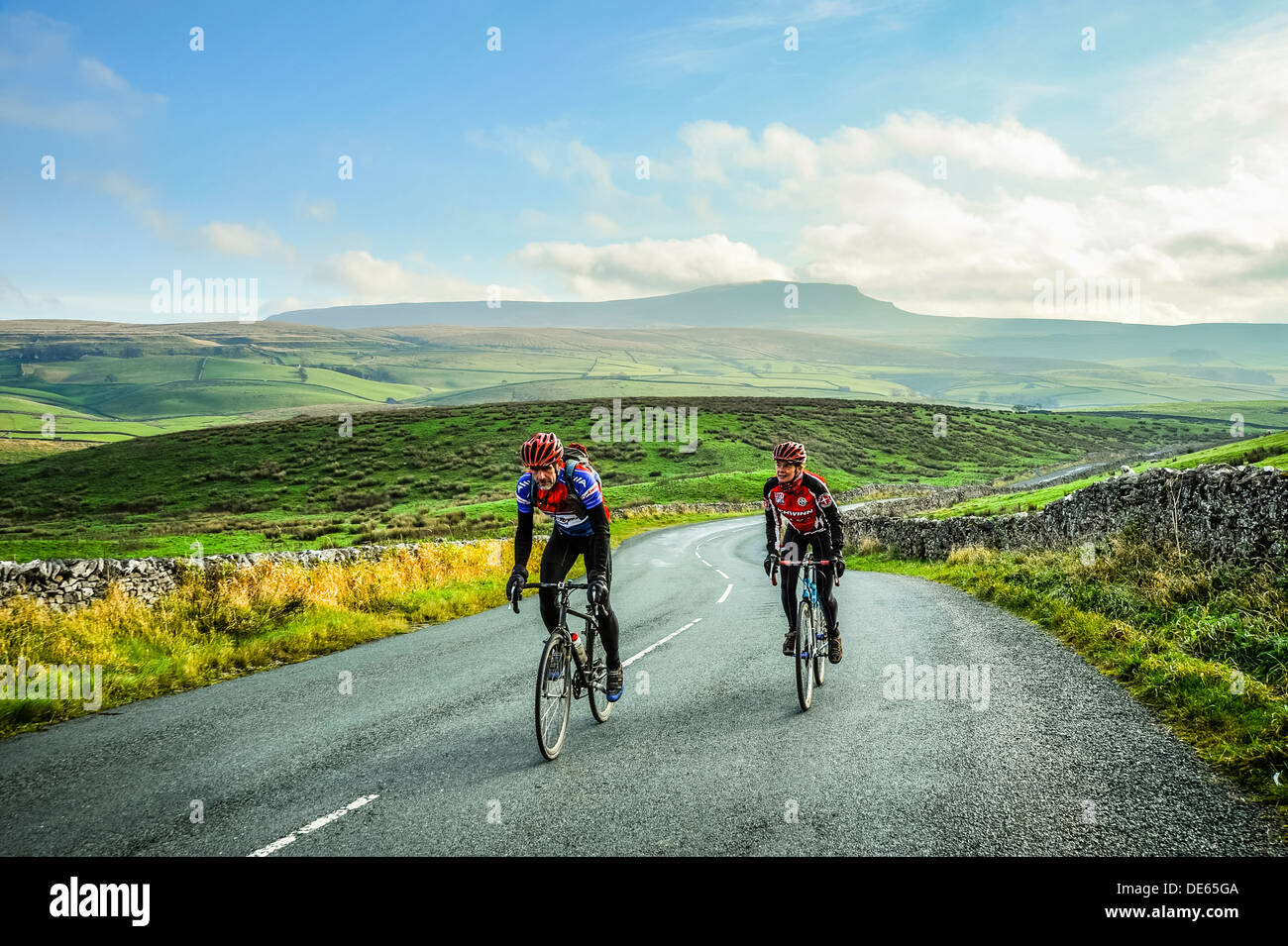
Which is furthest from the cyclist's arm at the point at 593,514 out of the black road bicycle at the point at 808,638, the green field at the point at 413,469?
the green field at the point at 413,469

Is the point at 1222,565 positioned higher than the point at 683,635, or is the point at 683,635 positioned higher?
the point at 1222,565

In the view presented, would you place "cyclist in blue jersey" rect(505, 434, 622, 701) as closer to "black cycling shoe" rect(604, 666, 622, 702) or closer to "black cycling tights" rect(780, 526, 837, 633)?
"black cycling shoe" rect(604, 666, 622, 702)

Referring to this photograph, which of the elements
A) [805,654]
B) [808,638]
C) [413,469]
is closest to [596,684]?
[805,654]

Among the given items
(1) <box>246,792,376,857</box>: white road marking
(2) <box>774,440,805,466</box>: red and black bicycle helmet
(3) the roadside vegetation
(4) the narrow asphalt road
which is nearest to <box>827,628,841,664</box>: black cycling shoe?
(4) the narrow asphalt road

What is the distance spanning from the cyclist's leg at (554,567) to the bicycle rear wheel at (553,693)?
0.31m

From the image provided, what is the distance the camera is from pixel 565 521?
7.32 m

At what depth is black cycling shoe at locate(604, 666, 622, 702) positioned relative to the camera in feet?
23.5

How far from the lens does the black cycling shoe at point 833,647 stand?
8.46 m

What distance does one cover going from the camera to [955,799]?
16.6ft

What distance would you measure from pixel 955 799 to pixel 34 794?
22.5ft

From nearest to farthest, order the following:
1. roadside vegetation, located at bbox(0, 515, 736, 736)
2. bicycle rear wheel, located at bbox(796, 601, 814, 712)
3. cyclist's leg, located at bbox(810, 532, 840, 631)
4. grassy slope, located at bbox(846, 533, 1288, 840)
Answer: grassy slope, located at bbox(846, 533, 1288, 840), bicycle rear wheel, located at bbox(796, 601, 814, 712), cyclist's leg, located at bbox(810, 532, 840, 631), roadside vegetation, located at bbox(0, 515, 736, 736)

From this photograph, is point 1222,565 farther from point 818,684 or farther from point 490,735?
point 490,735

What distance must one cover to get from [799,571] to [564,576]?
283cm
